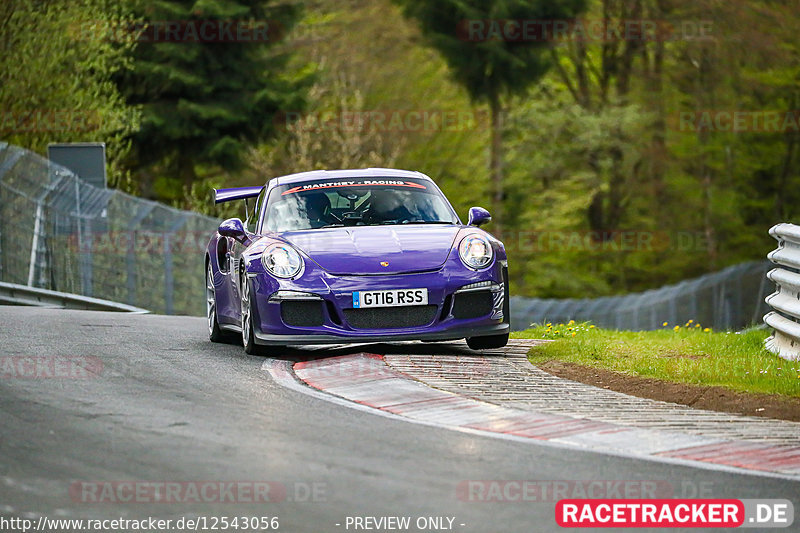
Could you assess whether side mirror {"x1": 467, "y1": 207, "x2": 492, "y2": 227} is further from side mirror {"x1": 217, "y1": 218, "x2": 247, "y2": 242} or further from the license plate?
side mirror {"x1": 217, "y1": 218, "x2": 247, "y2": 242}

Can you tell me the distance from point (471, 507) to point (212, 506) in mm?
1078

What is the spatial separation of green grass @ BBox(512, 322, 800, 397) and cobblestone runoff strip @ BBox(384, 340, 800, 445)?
0.58 m

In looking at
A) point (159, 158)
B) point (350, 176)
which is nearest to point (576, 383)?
point (350, 176)

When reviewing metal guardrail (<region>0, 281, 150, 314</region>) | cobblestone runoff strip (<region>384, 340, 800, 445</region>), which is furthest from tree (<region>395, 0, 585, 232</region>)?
cobblestone runoff strip (<region>384, 340, 800, 445</region>)

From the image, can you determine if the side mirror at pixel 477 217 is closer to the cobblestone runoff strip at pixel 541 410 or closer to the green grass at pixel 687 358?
the green grass at pixel 687 358

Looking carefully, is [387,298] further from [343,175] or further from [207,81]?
[207,81]

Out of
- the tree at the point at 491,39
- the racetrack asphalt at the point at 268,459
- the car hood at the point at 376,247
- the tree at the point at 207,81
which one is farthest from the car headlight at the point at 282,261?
the tree at the point at 491,39

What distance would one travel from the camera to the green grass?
9.47m

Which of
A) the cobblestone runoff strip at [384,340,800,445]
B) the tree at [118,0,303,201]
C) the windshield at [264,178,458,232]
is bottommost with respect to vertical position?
the cobblestone runoff strip at [384,340,800,445]

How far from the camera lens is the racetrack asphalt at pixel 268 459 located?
19.0 ft

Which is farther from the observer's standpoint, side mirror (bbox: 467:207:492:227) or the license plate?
side mirror (bbox: 467:207:492:227)

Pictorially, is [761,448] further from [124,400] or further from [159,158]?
[159,158]

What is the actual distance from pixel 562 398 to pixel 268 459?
Answer: 105 inches

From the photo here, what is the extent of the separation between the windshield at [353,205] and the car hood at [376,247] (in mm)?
337
